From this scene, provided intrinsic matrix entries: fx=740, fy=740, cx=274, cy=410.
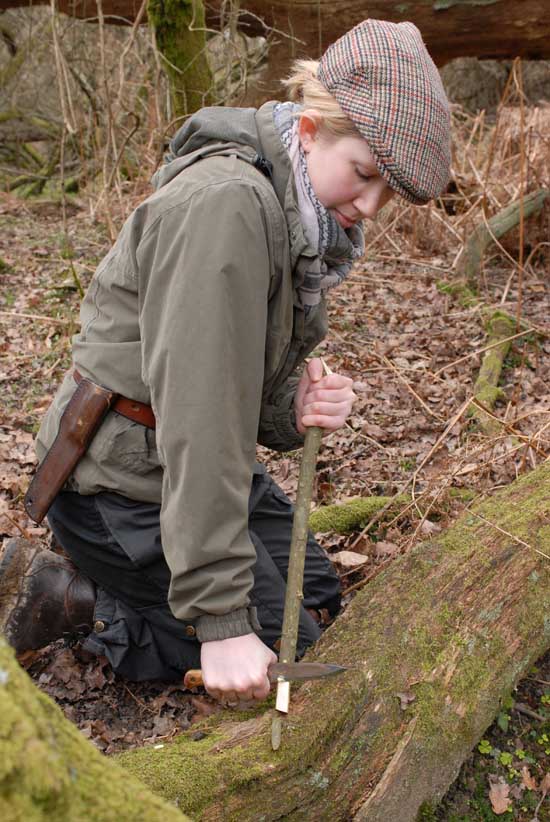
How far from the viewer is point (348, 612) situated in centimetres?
233

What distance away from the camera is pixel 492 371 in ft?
15.8

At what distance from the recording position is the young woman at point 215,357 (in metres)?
1.92

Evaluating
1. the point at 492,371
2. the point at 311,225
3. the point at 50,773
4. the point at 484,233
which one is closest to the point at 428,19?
the point at 484,233

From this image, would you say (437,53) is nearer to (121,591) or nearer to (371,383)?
(371,383)

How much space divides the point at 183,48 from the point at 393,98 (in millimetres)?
4852

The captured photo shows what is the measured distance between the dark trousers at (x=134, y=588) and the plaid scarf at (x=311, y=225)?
3.09 feet

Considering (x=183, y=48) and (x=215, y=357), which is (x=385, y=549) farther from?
(x=183, y=48)

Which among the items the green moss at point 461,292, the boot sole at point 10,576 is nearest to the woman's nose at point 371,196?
the boot sole at point 10,576

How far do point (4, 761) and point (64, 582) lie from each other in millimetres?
2098

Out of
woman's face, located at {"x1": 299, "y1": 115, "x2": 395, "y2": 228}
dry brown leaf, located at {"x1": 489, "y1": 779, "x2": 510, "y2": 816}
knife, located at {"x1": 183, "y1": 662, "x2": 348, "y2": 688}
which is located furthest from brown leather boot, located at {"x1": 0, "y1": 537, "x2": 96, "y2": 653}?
woman's face, located at {"x1": 299, "y1": 115, "x2": 395, "y2": 228}

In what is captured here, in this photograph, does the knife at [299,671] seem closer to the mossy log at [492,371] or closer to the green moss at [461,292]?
the mossy log at [492,371]

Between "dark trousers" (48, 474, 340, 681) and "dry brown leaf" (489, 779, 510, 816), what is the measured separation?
794 mm

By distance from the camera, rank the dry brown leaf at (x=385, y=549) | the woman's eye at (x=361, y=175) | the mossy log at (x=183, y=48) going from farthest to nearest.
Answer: the mossy log at (x=183, y=48)
the dry brown leaf at (x=385, y=549)
the woman's eye at (x=361, y=175)

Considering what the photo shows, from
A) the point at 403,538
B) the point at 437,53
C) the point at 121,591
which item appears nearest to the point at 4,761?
the point at 121,591
